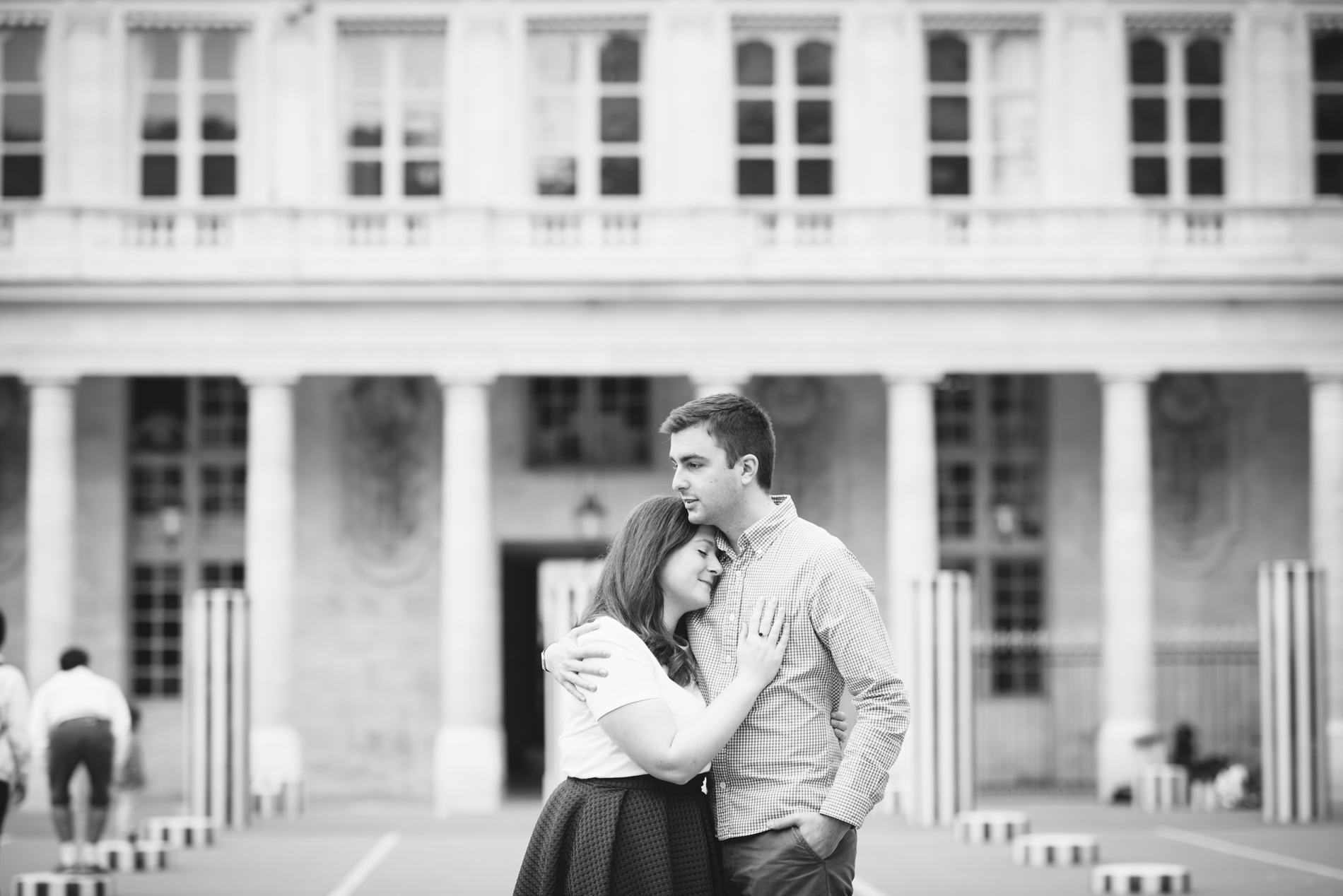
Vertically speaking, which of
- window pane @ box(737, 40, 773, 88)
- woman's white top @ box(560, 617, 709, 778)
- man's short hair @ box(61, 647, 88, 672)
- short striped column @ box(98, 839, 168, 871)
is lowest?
short striped column @ box(98, 839, 168, 871)

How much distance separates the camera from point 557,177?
28.8m

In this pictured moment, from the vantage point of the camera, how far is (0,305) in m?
26.9

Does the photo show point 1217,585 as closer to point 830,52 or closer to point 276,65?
point 830,52

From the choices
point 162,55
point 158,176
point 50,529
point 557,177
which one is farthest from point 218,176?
point 50,529

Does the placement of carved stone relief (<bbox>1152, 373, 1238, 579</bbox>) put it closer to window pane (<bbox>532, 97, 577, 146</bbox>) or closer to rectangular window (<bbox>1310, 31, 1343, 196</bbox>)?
rectangular window (<bbox>1310, 31, 1343, 196</bbox>)

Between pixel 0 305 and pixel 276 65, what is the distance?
5207 millimetres

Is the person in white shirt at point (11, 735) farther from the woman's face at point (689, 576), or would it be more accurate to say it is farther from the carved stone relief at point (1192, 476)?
the carved stone relief at point (1192, 476)

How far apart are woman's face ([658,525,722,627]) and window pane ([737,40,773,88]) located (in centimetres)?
2376

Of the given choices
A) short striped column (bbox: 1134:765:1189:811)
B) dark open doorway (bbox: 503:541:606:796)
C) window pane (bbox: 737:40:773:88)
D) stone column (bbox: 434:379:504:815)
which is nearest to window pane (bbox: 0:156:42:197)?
stone column (bbox: 434:379:504:815)

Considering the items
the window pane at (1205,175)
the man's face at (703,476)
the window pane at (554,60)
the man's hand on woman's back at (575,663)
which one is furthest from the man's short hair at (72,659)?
the window pane at (1205,175)

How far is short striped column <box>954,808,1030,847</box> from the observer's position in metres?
19.6

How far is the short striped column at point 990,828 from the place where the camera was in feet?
64.2

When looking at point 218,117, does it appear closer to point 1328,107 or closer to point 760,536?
point 1328,107

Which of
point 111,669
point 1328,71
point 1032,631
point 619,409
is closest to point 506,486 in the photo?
point 619,409
